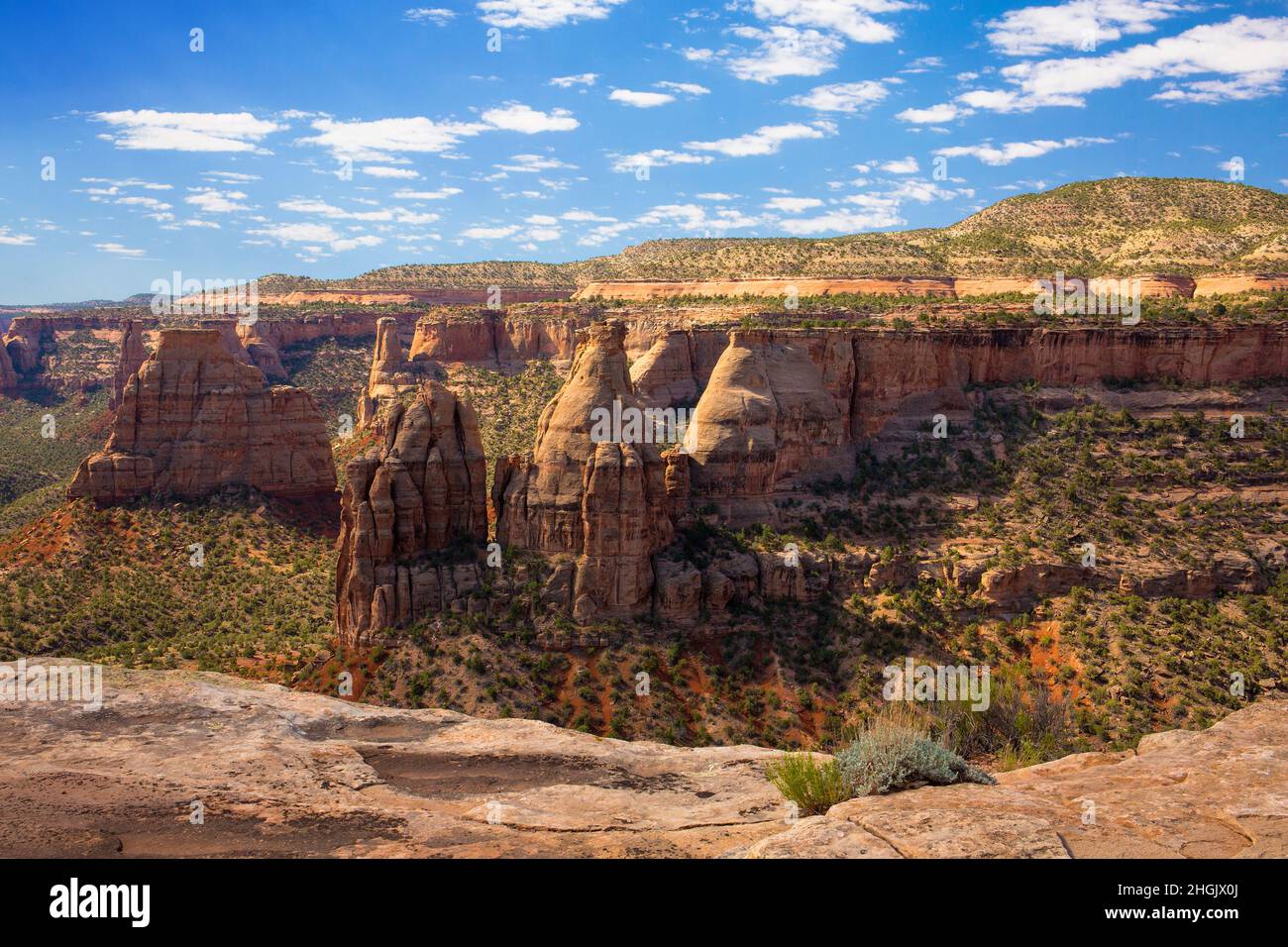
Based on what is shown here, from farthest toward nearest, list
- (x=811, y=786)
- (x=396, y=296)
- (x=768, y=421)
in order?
(x=396, y=296) → (x=768, y=421) → (x=811, y=786)

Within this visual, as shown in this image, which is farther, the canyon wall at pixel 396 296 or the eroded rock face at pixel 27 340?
the canyon wall at pixel 396 296

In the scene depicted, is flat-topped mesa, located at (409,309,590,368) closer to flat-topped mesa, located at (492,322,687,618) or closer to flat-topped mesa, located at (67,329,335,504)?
flat-topped mesa, located at (67,329,335,504)

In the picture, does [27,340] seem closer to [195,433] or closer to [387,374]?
[387,374]

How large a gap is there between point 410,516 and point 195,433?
30374mm

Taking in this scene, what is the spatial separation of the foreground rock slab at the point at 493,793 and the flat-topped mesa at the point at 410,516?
26664 millimetres

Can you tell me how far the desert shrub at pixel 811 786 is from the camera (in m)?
12.9

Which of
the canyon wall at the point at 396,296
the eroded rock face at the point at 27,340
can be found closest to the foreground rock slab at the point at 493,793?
the canyon wall at the point at 396,296

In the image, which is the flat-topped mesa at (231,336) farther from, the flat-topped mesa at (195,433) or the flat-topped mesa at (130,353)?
the flat-topped mesa at (195,433)

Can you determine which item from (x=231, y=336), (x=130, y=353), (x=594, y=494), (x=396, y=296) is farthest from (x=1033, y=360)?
(x=396, y=296)

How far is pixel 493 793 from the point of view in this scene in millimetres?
13344

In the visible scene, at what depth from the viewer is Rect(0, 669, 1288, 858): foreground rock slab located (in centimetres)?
1104

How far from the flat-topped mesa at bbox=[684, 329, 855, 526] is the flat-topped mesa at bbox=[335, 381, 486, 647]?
36.6ft

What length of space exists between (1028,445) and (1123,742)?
2213cm
